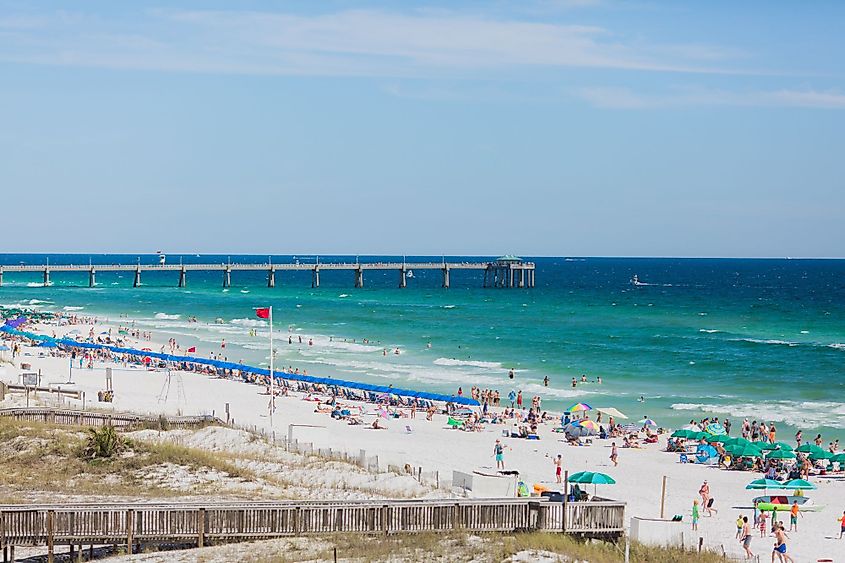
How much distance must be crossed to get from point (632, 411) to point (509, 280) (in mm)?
103539

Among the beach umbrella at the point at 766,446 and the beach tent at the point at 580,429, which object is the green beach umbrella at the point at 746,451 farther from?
the beach tent at the point at 580,429

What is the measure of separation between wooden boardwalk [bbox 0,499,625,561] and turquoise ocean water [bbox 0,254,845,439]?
22.4 metres

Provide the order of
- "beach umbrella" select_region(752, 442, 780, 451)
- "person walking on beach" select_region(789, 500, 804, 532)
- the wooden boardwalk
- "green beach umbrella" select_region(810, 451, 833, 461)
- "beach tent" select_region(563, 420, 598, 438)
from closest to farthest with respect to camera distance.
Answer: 1. the wooden boardwalk
2. "person walking on beach" select_region(789, 500, 804, 532)
3. "green beach umbrella" select_region(810, 451, 833, 461)
4. "beach umbrella" select_region(752, 442, 780, 451)
5. "beach tent" select_region(563, 420, 598, 438)

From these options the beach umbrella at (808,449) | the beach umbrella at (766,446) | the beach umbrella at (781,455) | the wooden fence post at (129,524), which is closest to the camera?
the wooden fence post at (129,524)

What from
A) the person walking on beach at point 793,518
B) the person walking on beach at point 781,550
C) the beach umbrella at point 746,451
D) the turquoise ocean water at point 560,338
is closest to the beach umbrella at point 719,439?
the beach umbrella at point 746,451

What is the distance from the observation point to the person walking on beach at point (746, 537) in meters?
21.0

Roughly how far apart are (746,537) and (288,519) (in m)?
9.35

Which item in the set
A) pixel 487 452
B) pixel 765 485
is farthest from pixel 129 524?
pixel 487 452

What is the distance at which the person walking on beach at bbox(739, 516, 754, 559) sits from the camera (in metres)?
21.0

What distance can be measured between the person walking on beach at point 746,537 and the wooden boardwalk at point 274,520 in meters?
3.35

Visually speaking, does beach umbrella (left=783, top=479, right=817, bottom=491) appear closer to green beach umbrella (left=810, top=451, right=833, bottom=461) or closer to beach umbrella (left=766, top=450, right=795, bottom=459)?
beach umbrella (left=766, top=450, right=795, bottom=459)

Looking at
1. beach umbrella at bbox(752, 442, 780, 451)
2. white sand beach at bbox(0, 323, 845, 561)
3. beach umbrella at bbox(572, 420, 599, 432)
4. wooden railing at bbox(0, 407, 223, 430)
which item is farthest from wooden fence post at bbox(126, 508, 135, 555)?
beach umbrella at bbox(572, 420, 599, 432)

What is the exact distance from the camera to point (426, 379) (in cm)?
5259

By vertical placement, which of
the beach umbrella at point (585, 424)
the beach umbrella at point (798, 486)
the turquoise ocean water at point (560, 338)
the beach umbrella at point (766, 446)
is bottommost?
the turquoise ocean water at point (560, 338)
